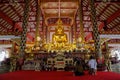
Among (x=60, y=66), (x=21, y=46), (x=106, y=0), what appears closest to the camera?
(x=60, y=66)

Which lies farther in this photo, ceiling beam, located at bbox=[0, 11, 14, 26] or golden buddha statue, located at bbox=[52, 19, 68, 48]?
ceiling beam, located at bbox=[0, 11, 14, 26]

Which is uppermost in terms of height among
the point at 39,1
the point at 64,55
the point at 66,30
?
the point at 39,1

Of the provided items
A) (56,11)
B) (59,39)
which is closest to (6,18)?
(56,11)

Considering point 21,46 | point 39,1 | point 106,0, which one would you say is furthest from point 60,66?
point 39,1

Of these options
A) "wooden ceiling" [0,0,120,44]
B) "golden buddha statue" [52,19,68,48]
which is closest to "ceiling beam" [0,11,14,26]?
Result: "wooden ceiling" [0,0,120,44]

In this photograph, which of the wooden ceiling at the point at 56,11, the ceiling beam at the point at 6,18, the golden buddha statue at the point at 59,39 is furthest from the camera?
the ceiling beam at the point at 6,18

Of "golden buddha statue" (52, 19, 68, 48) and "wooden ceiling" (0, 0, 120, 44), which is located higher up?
"wooden ceiling" (0, 0, 120, 44)

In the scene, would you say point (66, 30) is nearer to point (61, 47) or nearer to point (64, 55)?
point (61, 47)

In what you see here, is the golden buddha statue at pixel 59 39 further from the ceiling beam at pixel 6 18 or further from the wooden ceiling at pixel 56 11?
the ceiling beam at pixel 6 18

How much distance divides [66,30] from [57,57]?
16340 millimetres

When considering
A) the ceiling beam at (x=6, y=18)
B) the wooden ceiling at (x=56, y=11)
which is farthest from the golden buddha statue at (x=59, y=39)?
the ceiling beam at (x=6, y=18)

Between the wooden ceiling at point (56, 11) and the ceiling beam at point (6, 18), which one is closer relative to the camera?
the wooden ceiling at point (56, 11)

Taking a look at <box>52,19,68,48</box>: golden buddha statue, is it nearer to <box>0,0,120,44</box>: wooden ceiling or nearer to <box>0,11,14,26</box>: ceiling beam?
<box>0,0,120,44</box>: wooden ceiling

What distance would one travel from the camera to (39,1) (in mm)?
17281
